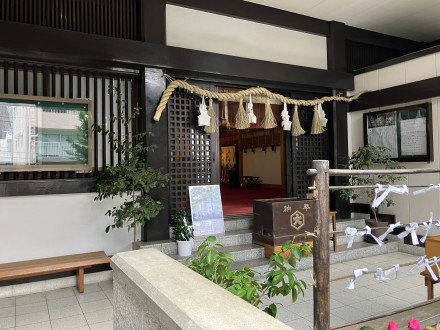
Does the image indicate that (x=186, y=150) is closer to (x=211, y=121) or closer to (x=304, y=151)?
(x=211, y=121)

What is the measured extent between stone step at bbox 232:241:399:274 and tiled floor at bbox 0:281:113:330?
62.2 inches

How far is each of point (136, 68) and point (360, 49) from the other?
4.36 meters

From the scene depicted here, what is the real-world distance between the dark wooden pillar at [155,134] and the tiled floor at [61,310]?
0.87m

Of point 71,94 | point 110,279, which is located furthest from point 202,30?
point 110,279

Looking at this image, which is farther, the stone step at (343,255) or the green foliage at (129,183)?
the stone step at (343,255)

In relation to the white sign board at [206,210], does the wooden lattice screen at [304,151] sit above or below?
above

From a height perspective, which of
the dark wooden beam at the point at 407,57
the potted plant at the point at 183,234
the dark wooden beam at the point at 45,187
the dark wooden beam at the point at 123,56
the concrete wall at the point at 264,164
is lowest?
the potted plant at the point at 183,234

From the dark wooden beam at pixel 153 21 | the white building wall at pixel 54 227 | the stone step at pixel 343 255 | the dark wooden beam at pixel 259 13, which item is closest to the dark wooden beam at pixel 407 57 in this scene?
the dark wooden beam at pixel 259 13

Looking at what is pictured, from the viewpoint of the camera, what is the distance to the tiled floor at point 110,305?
2.96 metres

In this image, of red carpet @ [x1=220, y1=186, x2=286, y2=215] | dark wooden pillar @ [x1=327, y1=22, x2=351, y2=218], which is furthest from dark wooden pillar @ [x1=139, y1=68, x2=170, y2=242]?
dark wooden pillar @ [x1=327, y1=22, x2=351, y2=218]

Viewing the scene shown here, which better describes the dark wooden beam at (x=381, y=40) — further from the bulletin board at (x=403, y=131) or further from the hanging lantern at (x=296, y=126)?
the hanging lantern at (x=296, y=126)

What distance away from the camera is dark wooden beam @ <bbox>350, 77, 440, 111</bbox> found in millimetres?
4835

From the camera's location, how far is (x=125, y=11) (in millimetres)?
4434

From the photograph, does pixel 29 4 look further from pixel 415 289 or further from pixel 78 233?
pixel 415 289
